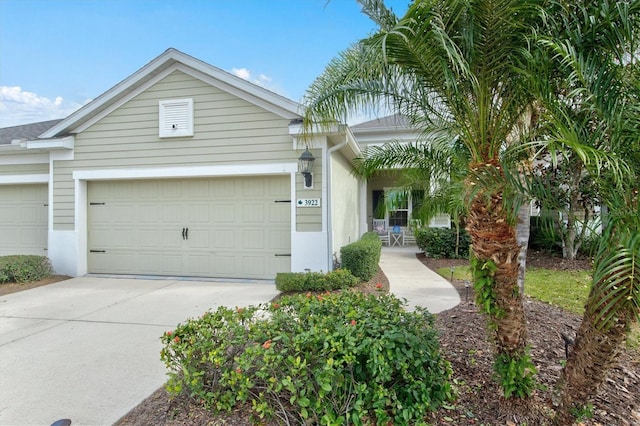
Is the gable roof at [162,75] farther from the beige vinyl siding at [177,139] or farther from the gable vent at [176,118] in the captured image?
the gable vent at [176,118]

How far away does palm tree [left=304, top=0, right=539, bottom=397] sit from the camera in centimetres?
229

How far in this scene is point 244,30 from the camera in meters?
9.40

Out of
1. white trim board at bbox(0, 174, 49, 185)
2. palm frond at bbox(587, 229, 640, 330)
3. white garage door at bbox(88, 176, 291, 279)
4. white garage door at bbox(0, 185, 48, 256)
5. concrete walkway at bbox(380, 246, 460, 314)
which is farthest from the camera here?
white garage door at bbox(0, 185, 48, 256)

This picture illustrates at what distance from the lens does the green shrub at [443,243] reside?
404 inches

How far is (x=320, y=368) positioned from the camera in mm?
2291

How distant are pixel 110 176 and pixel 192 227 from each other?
222cm

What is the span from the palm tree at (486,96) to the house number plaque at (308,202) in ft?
14.3

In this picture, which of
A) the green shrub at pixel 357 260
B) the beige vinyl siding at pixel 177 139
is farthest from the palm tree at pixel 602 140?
the beige vinyl siding at pixel 177 139

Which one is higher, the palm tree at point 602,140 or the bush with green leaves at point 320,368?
the palm tree at point 602,140

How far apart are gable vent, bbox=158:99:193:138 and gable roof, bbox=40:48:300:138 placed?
2.05 ft

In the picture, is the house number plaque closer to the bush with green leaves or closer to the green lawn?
A: the green lawn

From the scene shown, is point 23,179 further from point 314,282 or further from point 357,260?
point 357,260

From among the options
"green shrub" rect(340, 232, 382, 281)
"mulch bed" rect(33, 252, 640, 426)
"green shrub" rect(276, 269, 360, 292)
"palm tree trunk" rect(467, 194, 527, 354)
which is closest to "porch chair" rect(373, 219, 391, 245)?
"green shrub" rect(340, 232, 382, 281)

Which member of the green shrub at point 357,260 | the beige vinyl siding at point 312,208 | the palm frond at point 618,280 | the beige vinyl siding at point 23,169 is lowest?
the green shrub at point 357,260
